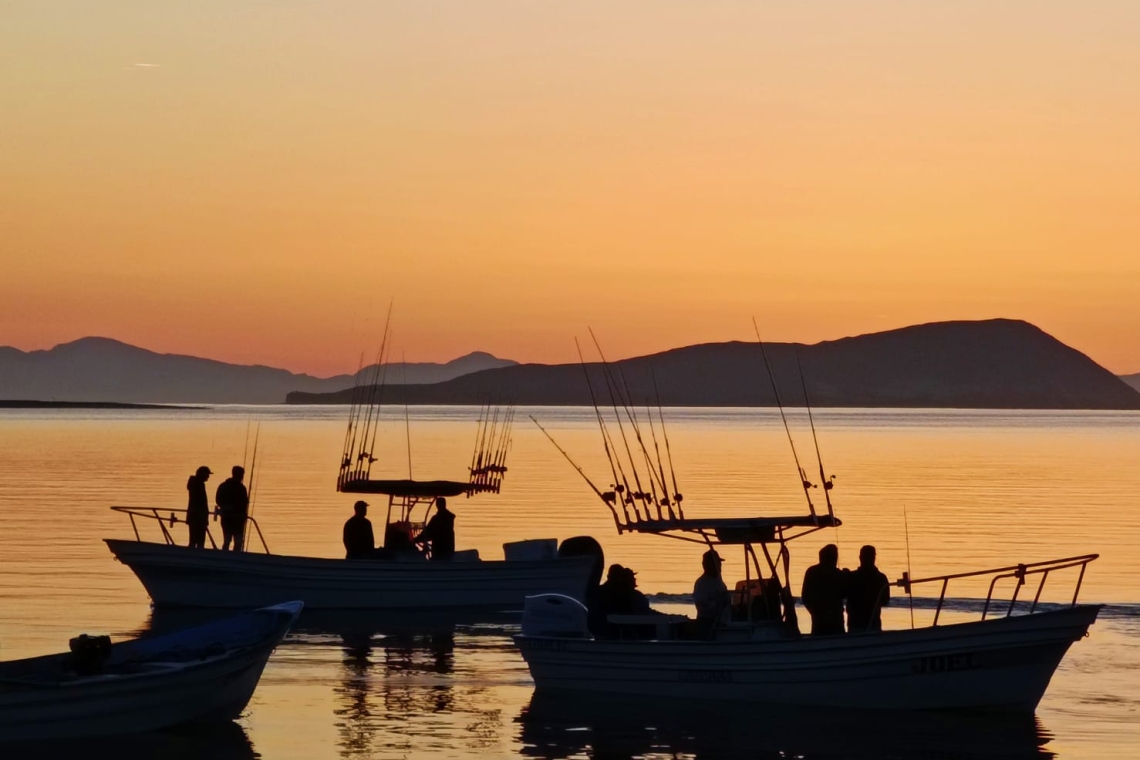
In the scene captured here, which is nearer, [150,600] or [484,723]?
[484,723]

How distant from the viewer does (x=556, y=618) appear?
73.2ft

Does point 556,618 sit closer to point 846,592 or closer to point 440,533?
point 846,592

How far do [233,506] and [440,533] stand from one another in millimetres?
3683

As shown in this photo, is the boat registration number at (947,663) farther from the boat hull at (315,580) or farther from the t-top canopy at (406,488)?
the t-top canopy at (406,488)

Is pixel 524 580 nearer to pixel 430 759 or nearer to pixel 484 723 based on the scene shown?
pixel 484 723

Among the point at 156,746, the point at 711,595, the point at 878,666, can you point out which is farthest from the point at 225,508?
the point at 878,666

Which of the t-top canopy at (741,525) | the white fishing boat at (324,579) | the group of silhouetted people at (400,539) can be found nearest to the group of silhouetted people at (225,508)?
the white fishing boat at (324,579)

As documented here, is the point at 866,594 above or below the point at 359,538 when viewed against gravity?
below

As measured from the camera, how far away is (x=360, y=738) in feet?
61.8

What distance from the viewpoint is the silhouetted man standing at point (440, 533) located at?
29906 millimetres

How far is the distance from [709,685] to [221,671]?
600 cm

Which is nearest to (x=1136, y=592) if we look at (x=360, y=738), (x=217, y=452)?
(x=360, y=738)

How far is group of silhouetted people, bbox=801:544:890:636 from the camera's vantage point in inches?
805

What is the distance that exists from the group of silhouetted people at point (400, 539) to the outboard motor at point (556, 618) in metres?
7.64
